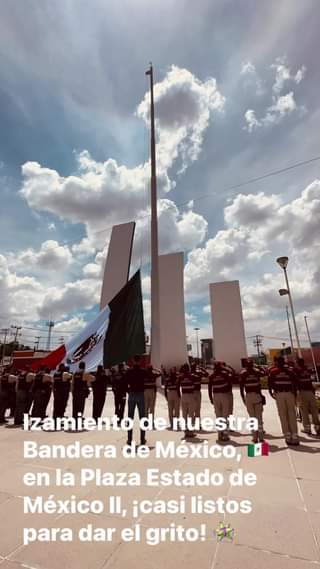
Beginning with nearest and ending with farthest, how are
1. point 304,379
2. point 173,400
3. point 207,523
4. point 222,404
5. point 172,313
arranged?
point 207,523 < point 222,404 < point 304,379 < point 173,400 < point 172,313

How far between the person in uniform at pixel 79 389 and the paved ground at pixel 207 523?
3040 millimetres

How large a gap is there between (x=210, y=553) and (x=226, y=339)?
27.5 meters

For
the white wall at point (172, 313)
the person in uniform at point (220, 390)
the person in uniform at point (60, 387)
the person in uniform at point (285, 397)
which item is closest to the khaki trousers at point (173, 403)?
the person in uniform at point (220, 390)

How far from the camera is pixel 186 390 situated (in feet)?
20.7

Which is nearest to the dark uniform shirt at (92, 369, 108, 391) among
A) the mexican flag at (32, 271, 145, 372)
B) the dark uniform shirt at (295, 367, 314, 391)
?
the mexican flag at (32, 271, 145, 372)

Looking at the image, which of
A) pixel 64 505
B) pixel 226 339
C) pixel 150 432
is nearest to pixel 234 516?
pixel 64 505

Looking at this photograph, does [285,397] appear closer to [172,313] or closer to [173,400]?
[173,400]

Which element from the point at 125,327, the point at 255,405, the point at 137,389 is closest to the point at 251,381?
the point at 255,405

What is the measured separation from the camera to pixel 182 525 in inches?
104

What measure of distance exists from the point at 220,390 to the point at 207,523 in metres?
3.29

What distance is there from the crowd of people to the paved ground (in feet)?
3.67

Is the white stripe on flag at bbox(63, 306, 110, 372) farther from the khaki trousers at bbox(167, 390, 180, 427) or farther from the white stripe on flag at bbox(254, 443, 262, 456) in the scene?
the white stripe on flag at bbox(254, 443, 262, 456)

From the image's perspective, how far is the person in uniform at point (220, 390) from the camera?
19.1 feet

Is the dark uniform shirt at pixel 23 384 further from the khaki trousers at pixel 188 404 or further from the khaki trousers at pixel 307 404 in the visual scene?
the khaki trousers at pixel 307 404
